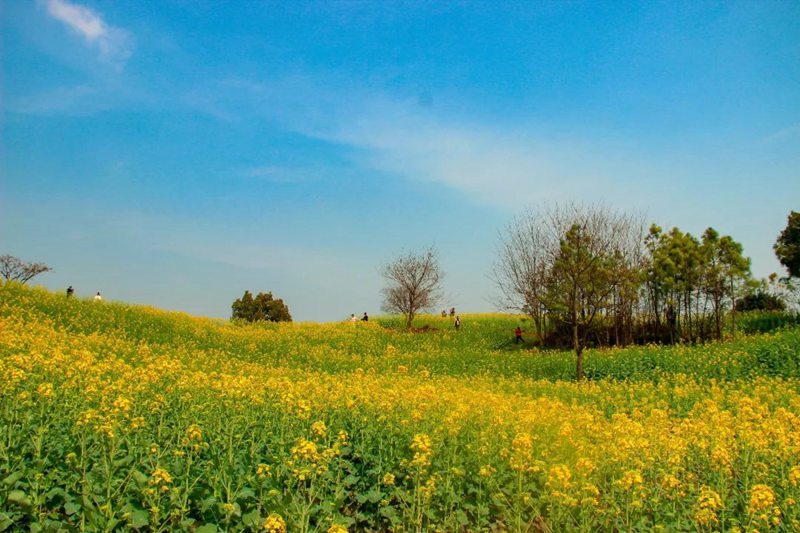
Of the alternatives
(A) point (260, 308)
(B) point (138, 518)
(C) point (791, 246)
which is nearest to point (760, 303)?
(C) point (791, 246)

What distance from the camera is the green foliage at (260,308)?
61.7m

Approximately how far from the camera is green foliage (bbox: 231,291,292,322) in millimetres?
61656

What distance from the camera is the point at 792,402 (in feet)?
57.8

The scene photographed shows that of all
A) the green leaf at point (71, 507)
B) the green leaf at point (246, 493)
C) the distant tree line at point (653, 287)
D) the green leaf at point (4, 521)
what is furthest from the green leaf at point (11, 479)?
the distant tree line at point (653, 287)

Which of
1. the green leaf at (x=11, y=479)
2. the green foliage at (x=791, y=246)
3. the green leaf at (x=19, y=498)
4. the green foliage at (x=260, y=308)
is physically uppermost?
the green foliage at (x=791, y=246)

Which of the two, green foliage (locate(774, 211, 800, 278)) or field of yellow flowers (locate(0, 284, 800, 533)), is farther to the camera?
green foliage (locate(774, 211, 800, 278))

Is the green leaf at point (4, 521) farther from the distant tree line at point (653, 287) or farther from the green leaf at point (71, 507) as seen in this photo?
the distant tree line at point (653, 287)

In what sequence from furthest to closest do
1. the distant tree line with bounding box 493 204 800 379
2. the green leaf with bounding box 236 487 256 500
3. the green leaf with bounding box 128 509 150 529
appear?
the distant tree line with bounding box 493 204 800 379, the green leaf with bounding box 236 487 256 500, the green leaf with bounding box 128 509 150 529

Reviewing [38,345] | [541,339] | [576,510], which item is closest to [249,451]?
[576,510]

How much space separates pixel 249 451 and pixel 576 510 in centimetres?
493

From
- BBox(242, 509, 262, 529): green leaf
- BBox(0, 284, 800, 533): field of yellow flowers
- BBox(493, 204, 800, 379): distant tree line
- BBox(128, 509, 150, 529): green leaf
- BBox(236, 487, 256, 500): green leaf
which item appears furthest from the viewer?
BBox(493, 204, 800, 379): distant tree line

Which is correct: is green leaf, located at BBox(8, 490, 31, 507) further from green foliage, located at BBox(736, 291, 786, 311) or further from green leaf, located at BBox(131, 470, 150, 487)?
green foliage, located at BBox(736, 291, 786, 311)

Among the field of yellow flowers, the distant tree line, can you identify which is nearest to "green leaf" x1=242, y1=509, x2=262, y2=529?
the field of yellow flowers

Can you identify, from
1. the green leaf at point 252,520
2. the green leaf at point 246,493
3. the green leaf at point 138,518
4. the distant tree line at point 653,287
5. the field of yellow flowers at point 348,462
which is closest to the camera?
the green leaf at point 138,518
